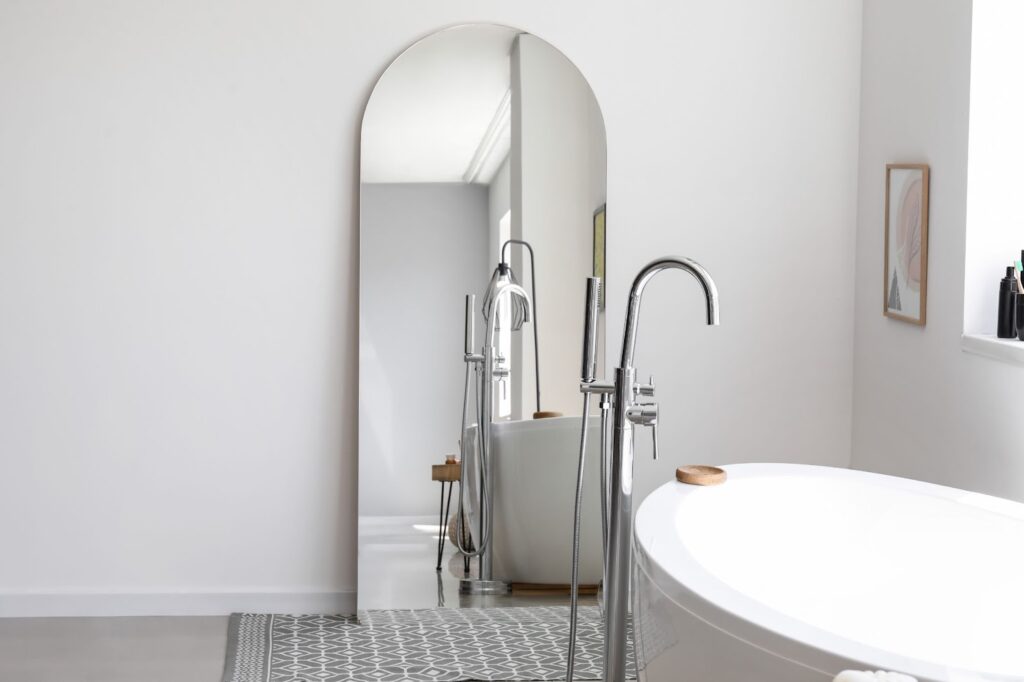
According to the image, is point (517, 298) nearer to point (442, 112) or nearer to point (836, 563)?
point (442, 112)

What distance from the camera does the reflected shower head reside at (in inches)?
129

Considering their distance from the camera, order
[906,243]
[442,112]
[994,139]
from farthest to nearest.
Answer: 1. [442,112]
2. [906,243]
3. [994,139]

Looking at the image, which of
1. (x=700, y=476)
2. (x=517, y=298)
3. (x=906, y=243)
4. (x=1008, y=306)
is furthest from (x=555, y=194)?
(x=1008, y=306)

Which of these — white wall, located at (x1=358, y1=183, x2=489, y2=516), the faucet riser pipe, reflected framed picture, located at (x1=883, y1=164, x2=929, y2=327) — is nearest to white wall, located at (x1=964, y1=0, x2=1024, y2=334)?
reflected framed picture, located at (x1=883, y1=164, x2=929, y2=327)

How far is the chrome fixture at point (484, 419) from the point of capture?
3252 mm

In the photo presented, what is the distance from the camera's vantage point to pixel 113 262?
127 inches

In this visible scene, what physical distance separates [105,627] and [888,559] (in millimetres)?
2307

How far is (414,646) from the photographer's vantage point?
120 inches

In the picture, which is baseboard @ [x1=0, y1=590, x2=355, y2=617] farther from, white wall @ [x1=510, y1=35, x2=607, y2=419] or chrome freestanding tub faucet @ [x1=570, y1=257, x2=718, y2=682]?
chrome freestanding tub faucet @ [x1=570, y1=257, x2=718, y2=682]

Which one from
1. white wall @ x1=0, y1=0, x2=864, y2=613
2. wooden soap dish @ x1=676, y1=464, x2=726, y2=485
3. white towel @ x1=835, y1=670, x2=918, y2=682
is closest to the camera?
white towel @ x1=835, y1=670, x2=918, y2=682

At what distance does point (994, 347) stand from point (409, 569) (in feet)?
5.99

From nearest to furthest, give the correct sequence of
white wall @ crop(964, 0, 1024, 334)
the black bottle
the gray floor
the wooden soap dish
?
1. the wooden soap dish
2. the black bottle
3. white wall @ crop(964, 0, 1024, 334)
4. the gray floor

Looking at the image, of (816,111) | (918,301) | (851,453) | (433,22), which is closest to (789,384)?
(851,453)

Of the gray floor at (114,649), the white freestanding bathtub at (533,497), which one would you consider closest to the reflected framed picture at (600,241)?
the white freestanding bathtub at (533,497)
